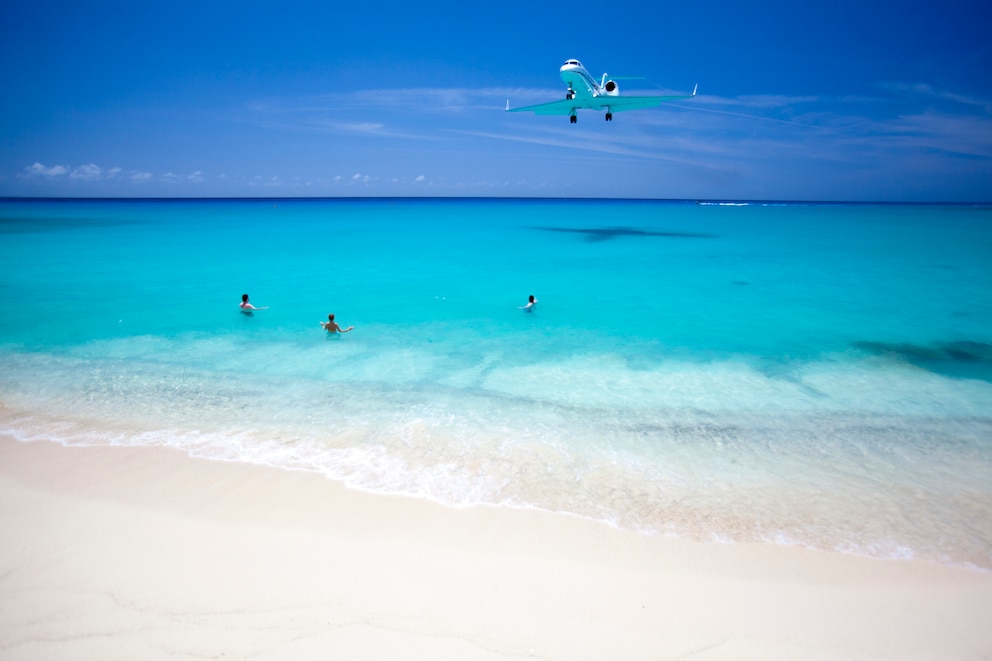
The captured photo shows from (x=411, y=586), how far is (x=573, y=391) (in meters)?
6.27

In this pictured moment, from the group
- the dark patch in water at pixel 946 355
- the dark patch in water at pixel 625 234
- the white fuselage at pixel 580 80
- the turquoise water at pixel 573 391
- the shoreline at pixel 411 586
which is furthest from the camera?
the dark patch in water at pixel 625 234

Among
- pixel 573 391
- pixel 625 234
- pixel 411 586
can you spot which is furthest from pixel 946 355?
pixel 625 234

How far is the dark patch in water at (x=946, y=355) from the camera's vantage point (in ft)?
39.1

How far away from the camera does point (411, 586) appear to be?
473 centimetres

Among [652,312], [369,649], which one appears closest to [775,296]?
[652,312]

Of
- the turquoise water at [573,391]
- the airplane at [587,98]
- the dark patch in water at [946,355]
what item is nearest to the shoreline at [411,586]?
the turquoise water at [573,391]

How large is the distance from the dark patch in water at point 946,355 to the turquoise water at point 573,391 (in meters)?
0.11

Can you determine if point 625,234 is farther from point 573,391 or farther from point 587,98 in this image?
point 573,391

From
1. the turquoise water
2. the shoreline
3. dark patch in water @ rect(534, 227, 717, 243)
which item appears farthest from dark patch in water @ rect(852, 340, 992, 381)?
dark patch in water @ rect(534, 227, 717, 243)

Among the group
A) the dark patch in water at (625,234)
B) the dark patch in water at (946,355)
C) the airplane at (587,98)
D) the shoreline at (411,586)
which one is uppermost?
the airplane at (587,98)

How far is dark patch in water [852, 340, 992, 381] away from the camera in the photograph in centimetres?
1192

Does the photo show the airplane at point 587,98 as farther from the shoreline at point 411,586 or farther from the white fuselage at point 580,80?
the shoreline at point 411,586

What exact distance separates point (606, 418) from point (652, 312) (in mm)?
10494

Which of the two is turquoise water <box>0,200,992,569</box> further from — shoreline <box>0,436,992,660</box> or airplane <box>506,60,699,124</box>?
airplane <box>506,60,699,124</box>
